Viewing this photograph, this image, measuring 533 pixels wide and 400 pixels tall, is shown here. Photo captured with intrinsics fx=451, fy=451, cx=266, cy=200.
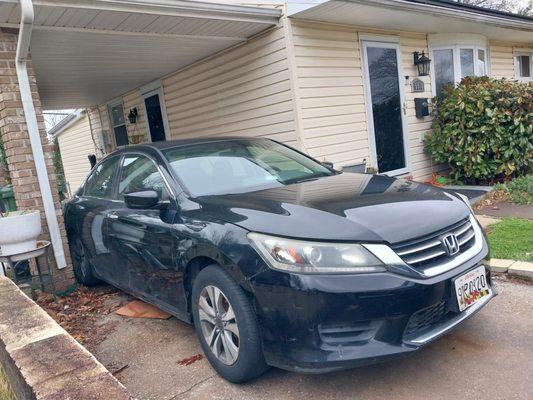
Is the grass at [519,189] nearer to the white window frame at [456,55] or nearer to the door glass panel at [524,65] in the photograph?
the white window frame at [456,55]

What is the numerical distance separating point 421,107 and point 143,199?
6432 millimetres

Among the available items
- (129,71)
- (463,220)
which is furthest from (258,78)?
(463,220)

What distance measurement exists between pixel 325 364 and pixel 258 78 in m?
5.29

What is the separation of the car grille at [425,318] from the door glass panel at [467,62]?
25.5 feet

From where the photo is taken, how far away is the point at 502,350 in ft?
9.00

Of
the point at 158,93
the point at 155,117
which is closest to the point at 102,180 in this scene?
the point at 158,93

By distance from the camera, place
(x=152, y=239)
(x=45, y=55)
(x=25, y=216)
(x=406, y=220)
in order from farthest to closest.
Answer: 1. (x=45, y=55)
2. (x=25, y=216)
3. (x=152, y=239)
4. (x=406, y=220)

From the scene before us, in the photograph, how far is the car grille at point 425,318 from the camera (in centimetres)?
226

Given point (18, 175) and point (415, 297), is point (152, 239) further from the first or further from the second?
point (18, 175)

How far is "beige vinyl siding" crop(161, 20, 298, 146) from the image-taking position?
21.1 ft

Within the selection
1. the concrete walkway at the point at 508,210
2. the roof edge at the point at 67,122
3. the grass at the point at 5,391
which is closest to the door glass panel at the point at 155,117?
the roof edge at the point at 67,122

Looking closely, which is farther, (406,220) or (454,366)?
(454,366)

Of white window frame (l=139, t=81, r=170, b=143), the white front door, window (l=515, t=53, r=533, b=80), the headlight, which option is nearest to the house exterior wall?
the white front door

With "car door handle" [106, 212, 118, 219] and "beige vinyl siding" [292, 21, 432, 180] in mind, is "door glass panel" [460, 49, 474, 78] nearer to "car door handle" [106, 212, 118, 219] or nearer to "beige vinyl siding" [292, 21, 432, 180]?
"beige vinyl siding" [292, 21, 432, 180]
